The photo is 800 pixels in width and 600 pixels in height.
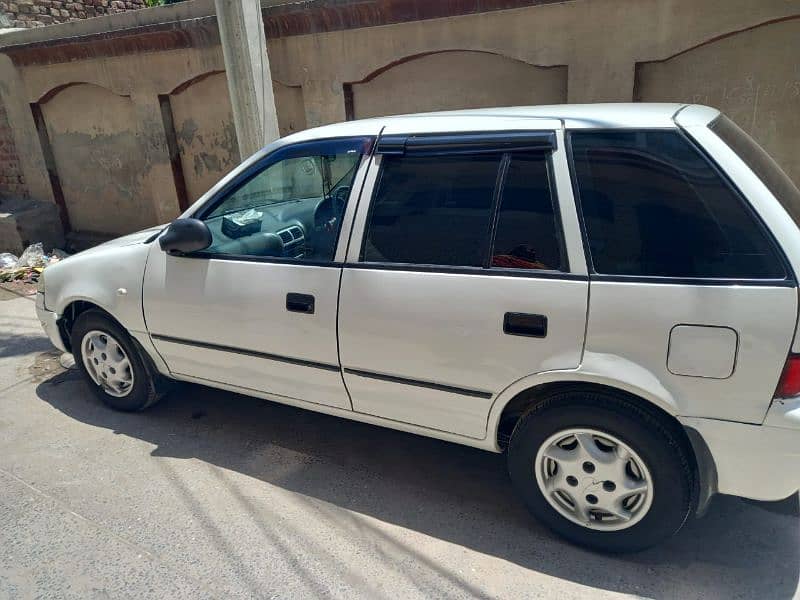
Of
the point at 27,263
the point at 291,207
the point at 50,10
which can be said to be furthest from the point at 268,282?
the point at 50,10

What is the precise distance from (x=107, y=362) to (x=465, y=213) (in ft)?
8.71

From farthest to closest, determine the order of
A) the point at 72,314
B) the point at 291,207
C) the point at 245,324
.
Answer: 1. the point at 72,314
2. the point at 291,207
3. the point at 245,324

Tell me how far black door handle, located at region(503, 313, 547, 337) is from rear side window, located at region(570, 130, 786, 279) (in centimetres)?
31

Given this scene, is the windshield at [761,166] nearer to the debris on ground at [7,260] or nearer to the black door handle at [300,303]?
A: the black door handle at [300,303]

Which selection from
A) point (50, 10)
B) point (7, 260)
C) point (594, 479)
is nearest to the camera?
point (594, 479)

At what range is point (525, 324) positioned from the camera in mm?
2285

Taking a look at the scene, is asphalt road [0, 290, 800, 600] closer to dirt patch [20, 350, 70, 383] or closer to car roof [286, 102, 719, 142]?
dirt patch [20, 350, 70, 383]

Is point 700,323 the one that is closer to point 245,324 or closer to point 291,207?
point 245,324

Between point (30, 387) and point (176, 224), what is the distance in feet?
→ 7.78

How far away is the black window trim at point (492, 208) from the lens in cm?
227

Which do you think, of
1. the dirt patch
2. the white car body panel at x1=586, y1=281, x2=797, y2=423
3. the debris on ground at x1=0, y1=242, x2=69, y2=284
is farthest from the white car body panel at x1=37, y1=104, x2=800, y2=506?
the debris on ground at x1=0, y1=242, x2=69, y2=284

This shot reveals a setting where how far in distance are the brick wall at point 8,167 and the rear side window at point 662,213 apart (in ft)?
32.1

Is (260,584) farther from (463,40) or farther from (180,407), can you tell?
(463,40)

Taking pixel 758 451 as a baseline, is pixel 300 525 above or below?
below
